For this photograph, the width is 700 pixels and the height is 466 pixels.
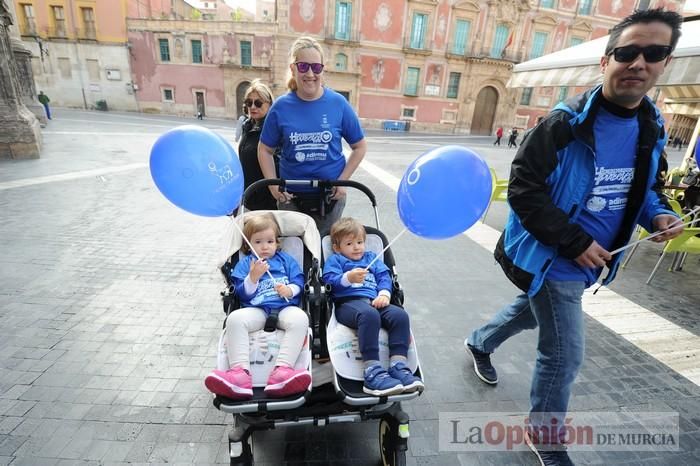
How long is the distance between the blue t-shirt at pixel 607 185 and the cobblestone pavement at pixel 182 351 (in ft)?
4.03

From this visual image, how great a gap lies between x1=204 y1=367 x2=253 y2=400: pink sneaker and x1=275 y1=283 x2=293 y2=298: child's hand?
516 mm

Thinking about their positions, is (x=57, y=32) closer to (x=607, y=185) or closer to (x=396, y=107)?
(x=396, y=107)

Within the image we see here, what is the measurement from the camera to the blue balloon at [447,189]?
200cm

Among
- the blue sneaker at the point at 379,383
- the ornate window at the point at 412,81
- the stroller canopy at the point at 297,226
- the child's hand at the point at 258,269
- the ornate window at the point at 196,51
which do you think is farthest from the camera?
the ornate window at the point at 412,81

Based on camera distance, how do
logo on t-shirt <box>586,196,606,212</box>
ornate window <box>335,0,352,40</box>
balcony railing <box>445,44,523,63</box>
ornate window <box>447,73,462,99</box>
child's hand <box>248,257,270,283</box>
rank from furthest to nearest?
ornate window <box>447,73,462,99</box>, balcony railing <box>445,44,523,63</box>, ornate window <box>335,0,352,40</box>, child's hand <box>248,257,270,283</box>, logo on t-shirt <box>586,196,606,212</box>

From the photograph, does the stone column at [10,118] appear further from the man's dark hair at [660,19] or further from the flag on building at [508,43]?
the flag on building at [508,43]

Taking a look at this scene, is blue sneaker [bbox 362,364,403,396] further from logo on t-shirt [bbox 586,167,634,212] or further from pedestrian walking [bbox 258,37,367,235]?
pedestrian walking [bbox 258,37,367,235]

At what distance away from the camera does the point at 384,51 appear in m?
27.1

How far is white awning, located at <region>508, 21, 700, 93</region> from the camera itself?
3.75 m

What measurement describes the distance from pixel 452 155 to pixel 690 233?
4.13m

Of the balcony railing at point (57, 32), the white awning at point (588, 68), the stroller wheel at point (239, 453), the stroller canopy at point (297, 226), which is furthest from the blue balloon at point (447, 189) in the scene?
the balcony railing at point (57, 32)

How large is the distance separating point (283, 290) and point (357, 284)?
443 millimetres

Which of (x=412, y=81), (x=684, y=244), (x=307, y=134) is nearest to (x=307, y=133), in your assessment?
(x=307, y=134)

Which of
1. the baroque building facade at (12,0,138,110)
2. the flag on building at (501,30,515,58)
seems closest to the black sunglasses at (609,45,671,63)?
the flag on building at (501,30,515,58)
